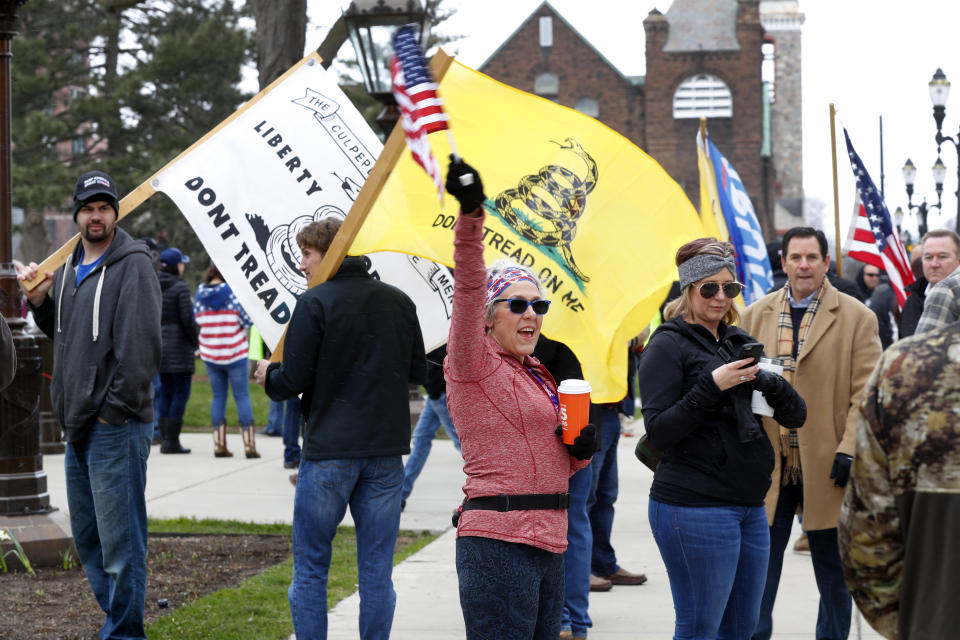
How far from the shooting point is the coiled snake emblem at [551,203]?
529 cm

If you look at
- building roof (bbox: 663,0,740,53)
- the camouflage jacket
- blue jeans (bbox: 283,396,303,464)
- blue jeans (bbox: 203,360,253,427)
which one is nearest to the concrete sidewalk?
blue jeans (bbox: 283,396,303,464)

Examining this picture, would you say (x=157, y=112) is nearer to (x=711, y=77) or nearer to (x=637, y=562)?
(x=637, y=562)

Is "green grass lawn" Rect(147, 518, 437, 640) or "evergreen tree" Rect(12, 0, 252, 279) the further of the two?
"evergreen tree" Rect(12, 0, 252, 279)

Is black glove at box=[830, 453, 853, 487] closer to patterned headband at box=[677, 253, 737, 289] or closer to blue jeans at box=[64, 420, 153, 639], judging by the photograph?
patterned headband at box=[677, 253, 737, 289]

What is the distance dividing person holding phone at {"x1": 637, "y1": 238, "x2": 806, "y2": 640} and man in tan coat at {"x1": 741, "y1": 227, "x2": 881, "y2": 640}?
716 millimetres

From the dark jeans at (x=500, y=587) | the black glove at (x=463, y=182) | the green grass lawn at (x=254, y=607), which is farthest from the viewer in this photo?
the green grass lawn at (x=254, y=607)

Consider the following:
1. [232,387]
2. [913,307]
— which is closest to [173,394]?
[232,387]

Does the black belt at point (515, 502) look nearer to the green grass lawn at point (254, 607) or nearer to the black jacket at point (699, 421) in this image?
the black jacket at point (699, 421)

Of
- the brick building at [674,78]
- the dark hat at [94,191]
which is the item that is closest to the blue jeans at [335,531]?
the dark hat at [94,191]

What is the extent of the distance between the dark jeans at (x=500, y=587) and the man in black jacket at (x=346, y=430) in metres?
1.22

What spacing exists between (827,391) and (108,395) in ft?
10.1

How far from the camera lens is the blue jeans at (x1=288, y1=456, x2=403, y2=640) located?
4.75m

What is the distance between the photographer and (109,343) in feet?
17.0

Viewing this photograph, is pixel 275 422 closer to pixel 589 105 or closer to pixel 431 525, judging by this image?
pixel 431 525
